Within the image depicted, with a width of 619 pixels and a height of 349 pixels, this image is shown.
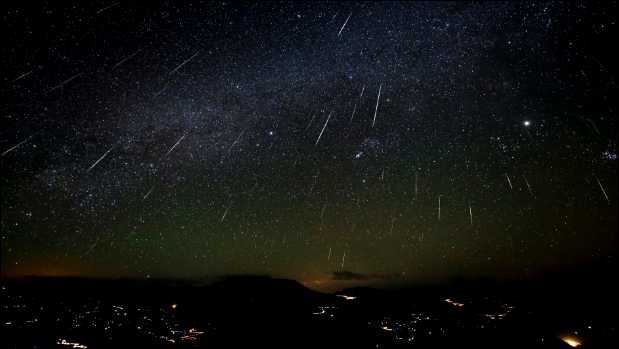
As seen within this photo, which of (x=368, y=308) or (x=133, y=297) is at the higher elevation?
(x=368, y=308)

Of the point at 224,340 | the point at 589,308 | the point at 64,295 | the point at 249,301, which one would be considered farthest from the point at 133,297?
the point at 589,308

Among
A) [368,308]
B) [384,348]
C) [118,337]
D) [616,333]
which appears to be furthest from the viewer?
[368,308]

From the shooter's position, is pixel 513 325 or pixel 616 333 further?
pixel 513 325

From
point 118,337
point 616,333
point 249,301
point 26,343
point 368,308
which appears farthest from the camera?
point 249,301

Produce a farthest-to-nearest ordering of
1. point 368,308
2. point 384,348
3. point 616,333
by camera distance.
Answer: point 368,308 < point 384,348 < point 616,333

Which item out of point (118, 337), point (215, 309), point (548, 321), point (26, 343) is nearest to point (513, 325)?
point (548, 321)

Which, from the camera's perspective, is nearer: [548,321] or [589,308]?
[548,321]

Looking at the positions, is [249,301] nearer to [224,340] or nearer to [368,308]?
[368,308]

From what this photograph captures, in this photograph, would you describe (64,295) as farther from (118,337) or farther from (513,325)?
(513,325)

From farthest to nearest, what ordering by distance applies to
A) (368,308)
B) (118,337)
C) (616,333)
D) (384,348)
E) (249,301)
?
(249,301)
(368,308)
(118,337)
(384,348)
(616,333)

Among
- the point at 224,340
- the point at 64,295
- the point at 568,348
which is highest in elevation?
the point at 568,348
